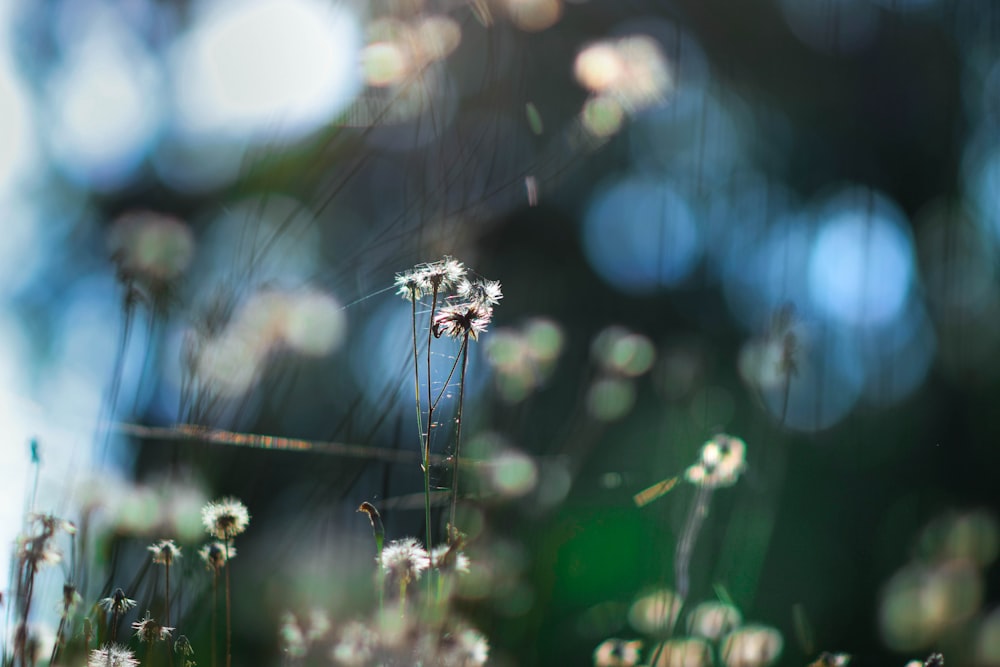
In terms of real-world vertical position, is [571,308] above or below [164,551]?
above

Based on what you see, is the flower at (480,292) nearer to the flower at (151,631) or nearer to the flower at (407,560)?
the flower at (407,560)

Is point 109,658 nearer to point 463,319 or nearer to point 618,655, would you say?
point 463,319

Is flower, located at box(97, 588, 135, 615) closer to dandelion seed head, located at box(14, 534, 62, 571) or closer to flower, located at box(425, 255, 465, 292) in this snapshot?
dandelion seed head, located at box(14, 534, 62, 571)

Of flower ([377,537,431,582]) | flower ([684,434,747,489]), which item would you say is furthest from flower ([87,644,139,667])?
flower ([684,434,747,489])

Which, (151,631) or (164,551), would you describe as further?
(164,551)

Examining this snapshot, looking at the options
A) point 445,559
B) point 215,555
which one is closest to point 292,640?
point 215,555

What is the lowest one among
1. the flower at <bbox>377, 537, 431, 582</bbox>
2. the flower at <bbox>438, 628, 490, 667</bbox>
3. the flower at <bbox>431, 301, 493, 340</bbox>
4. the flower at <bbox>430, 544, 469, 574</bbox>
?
the flower at <bbox>438, 628, 490, 667</bbox>

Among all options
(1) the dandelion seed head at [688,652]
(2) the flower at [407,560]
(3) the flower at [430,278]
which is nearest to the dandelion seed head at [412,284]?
(3) the flower at [430,278]
